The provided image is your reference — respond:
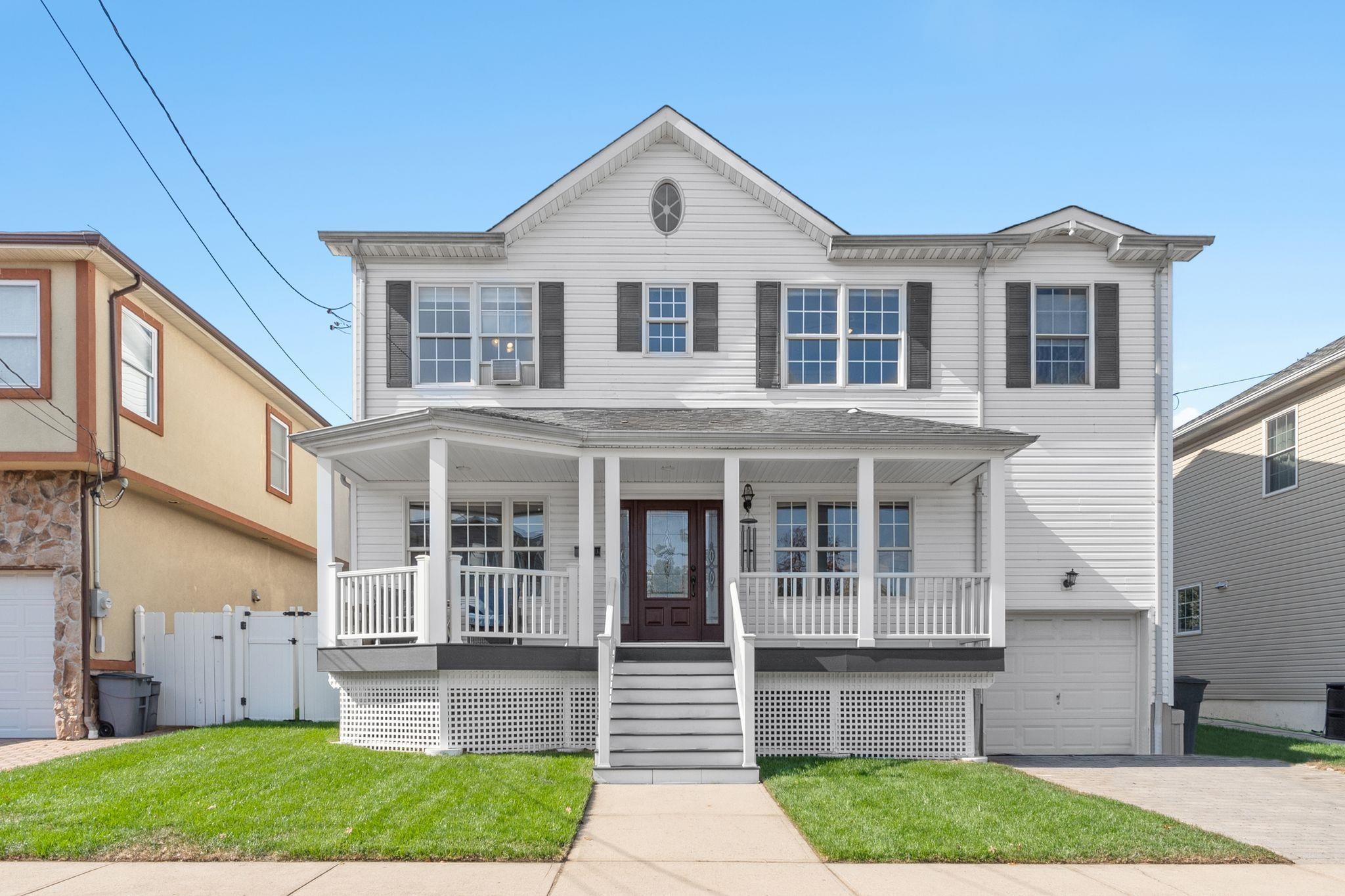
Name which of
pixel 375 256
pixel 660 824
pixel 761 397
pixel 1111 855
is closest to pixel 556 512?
pixel 761 397

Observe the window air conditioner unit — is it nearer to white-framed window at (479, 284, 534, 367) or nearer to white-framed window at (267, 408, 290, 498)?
white-framed window at (479, 284, 534, 367)

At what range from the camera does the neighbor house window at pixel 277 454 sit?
21281 mm

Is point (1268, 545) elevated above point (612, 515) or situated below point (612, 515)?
below

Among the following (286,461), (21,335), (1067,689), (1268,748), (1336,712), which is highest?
(21,335)

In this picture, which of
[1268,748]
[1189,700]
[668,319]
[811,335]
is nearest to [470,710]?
[668,319]

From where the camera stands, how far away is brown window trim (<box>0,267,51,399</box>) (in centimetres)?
1370

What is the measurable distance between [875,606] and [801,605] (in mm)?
1680

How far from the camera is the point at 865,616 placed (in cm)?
1271

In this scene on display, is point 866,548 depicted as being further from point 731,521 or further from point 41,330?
point 41,330

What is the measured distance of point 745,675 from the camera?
11641mm

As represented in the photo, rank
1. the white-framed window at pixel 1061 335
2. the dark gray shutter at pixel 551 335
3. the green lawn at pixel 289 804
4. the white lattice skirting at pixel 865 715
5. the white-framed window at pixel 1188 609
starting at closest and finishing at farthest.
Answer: the green lawn at pixel 289 804, the white lattice skirting at pixel 865 715, the dark gray shutter at pixel 551 335, the white-framed window at pixel 1061 335, the white-framed window at pixel 1188 609

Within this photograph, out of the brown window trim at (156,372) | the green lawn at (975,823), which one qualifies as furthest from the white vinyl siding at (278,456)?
the green lawn at (975,823)

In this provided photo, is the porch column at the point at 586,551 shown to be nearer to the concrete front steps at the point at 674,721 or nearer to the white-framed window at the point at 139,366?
the concrete front steps at the point at 674,721

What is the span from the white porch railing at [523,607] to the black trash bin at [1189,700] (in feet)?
28.0
